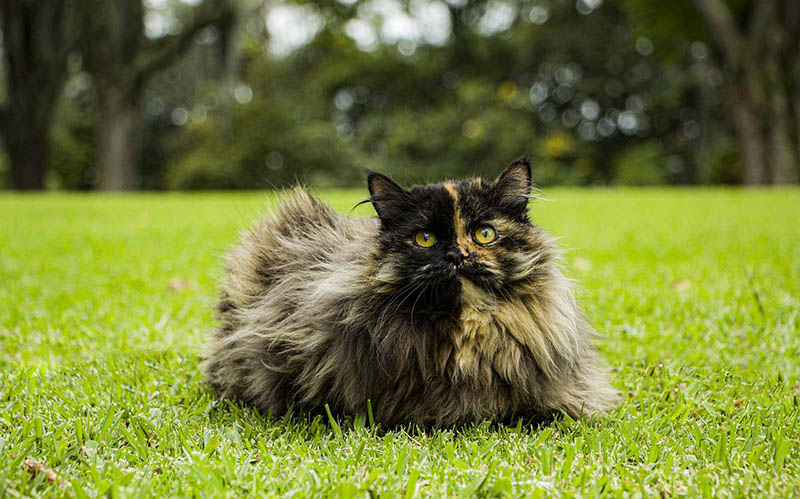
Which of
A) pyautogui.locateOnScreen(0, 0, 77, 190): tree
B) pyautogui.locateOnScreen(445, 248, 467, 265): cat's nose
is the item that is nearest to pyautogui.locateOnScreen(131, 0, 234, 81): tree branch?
pyautogui.locateOnScreen(0, 0, 77, 190): tree

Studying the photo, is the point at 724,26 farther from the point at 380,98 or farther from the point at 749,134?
the point at 380,98

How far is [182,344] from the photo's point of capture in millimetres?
3066

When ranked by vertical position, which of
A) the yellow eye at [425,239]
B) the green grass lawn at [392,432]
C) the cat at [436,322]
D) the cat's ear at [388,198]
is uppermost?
the cat's ear at [388,198]

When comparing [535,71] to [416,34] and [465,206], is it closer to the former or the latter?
[416,34]

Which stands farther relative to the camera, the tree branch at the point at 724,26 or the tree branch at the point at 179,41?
the tree branch at the point at 179,41

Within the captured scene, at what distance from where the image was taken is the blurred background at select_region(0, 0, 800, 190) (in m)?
18.2

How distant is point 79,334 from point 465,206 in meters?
2.31

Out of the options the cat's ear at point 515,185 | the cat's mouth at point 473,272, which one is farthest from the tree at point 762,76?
the cat's mouth at point 473,272

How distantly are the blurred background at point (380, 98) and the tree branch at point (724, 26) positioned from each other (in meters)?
1.86

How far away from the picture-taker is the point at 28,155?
17625 mm

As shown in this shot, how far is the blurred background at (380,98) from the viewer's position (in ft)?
59.9

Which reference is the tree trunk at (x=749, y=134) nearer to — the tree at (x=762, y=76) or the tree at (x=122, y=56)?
the tree at (x=762, y=76)

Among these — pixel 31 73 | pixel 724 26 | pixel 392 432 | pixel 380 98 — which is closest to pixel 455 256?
pixel 392 432

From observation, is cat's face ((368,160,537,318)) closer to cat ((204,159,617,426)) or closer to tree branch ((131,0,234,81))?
cat ((204,159,617,426))
